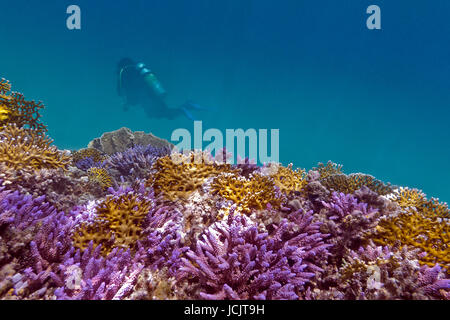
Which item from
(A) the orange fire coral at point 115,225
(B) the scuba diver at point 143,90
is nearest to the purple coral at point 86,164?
(A) the orange fire coral at point 115,225

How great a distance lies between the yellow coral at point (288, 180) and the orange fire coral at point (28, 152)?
4.64 m

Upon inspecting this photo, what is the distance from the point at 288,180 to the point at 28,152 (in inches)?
207

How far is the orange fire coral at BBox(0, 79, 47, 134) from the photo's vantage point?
563 centimetres

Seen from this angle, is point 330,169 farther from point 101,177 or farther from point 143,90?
point 143,90

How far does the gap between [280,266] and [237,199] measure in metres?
1.36

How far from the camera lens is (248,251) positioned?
8.18 feet

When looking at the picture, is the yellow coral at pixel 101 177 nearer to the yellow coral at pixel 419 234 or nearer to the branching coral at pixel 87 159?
the branching coral at pixel 87 159

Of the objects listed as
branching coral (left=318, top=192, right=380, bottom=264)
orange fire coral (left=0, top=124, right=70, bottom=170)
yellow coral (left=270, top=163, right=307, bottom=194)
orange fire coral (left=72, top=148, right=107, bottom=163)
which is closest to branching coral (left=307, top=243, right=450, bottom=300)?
branching coral (left=318, top=192, right=380, bottom=264)

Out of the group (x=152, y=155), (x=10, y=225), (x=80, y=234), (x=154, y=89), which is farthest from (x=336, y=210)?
(x=154, y=89)

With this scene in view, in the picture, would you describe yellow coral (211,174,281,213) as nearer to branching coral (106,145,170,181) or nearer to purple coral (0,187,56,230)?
purple coral (0,187,56,230)

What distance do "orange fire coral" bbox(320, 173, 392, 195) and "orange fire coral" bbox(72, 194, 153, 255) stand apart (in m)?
4.21

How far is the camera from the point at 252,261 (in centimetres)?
235

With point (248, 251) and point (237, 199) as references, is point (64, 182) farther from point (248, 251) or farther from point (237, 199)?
point (248, 251)
